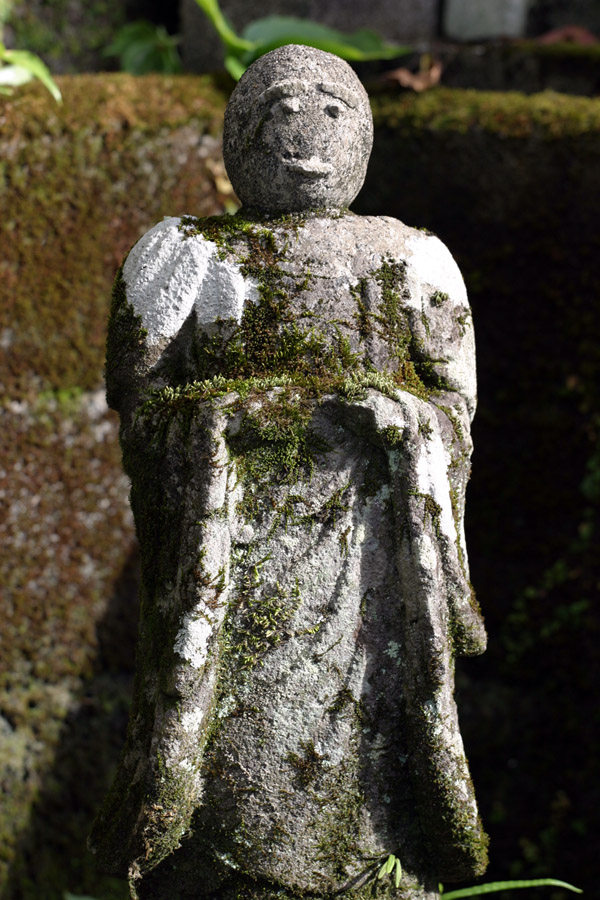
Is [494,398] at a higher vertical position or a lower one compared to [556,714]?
higher

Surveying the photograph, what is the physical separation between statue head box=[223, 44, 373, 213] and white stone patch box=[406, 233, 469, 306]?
23 cm

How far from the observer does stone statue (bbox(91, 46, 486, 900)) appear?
6.61 feet

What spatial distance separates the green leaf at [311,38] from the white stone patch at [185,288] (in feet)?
8.95

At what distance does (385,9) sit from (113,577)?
3.75m

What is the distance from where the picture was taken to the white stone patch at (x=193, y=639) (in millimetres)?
1961

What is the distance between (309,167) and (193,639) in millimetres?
1106

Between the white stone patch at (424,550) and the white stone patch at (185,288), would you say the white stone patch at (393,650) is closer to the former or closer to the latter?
the white stone patch at (424,550)

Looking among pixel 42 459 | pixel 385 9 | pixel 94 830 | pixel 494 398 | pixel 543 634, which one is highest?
pixel 385 9

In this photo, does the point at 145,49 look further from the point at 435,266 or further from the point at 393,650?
the point at 393,650

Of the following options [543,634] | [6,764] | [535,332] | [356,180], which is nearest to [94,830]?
[356,180]

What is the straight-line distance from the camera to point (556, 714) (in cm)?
443

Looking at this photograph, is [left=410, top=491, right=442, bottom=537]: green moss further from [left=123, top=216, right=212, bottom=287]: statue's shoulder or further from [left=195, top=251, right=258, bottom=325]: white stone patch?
[left=123, top=216, right=212, bottom=287]: statue's shoulder

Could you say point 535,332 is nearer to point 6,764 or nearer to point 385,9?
point 385,9

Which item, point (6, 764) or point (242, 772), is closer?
point (242, 772)
